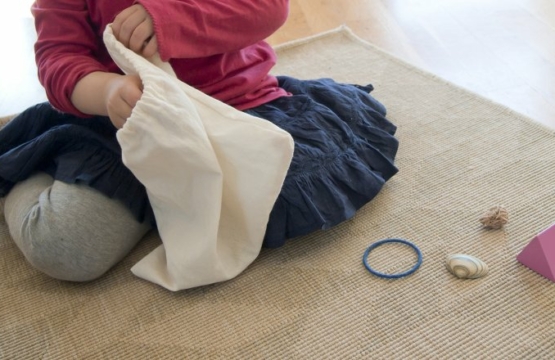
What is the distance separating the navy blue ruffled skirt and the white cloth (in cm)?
6

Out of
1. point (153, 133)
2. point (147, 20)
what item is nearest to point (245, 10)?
point (147, 20)

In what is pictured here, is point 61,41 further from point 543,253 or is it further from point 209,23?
point 543,253

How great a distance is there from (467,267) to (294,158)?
0.25 metres

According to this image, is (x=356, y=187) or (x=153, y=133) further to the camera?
(x=356, y=187)

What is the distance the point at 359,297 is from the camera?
0.68m

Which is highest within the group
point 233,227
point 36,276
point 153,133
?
point 153,133

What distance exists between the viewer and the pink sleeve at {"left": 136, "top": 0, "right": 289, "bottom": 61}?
646 millimetres

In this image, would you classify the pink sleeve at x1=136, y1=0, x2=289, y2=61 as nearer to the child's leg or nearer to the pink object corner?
the child's leg

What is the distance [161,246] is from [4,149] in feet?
0.95

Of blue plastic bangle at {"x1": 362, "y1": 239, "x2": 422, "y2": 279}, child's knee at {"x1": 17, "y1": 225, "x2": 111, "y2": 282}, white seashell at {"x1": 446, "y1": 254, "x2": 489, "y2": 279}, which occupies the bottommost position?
child's knee at {"x1": 17, "y1": 225, "x2": 111, "y2": 282}

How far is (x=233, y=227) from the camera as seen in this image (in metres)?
0.70

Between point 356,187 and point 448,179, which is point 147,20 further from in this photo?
point 448,179

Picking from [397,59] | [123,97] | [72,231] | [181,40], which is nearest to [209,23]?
[181,40]

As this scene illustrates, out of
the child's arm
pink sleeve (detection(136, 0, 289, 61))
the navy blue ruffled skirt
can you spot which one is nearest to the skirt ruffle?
the navy blue ruffled skirt
